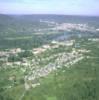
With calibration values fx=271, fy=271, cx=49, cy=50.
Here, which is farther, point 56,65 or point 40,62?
point 40,62

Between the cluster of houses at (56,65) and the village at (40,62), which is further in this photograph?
the village at (40,62)

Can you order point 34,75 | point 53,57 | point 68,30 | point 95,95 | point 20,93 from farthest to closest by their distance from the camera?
1. point 68,30
2. point 53,57
3. point 34,75
4. point 20,93
5. point 95,95

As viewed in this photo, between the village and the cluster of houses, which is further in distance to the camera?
the village

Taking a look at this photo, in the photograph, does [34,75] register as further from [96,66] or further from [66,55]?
[66,55]

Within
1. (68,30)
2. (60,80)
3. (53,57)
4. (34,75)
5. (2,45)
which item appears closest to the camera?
(60,80)

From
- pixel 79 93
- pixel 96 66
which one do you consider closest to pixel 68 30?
pixel 96 66

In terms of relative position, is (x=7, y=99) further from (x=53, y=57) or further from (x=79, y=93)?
(x=53, y=57)

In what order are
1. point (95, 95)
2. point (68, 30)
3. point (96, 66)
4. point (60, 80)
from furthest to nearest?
point (68, 30) < point (96, 66) < point (60, 80) < point (95, 95)

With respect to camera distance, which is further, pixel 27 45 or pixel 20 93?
pixel 27 45

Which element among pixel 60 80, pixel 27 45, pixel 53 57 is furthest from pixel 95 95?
pixel 27 45
